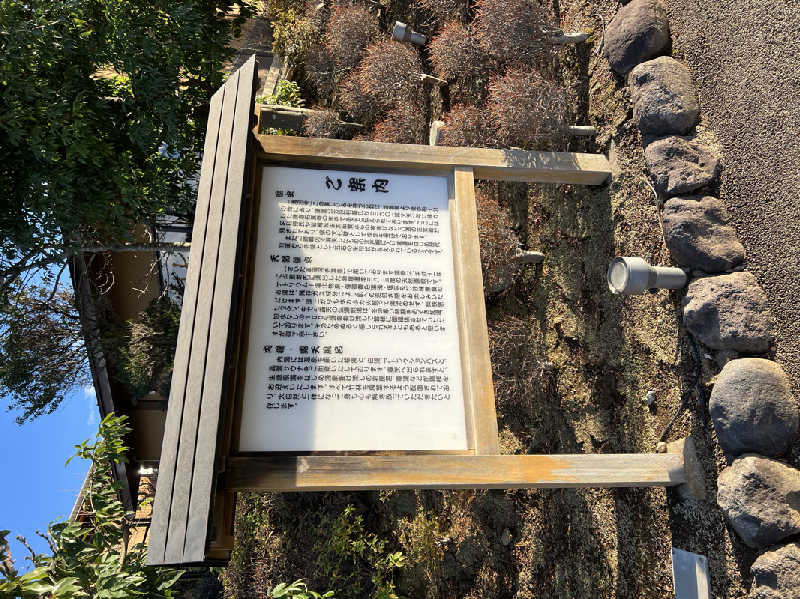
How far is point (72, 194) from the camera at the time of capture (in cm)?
502

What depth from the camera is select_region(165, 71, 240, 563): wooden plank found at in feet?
6.44

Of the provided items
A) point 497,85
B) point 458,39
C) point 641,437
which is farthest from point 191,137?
point 641,437

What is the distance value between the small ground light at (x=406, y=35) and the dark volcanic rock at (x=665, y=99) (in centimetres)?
320

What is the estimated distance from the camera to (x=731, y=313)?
2852mm

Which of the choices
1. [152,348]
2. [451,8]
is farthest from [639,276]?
[152,348]

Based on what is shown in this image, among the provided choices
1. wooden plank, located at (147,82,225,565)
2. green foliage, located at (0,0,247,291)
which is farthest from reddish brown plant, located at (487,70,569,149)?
green foliage, located at (0,0,247,291)

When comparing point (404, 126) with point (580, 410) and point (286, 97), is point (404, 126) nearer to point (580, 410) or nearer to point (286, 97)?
point (286, 97)

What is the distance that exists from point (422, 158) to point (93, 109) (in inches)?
156

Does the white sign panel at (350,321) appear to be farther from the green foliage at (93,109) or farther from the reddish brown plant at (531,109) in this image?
the green foliage at (93,109)

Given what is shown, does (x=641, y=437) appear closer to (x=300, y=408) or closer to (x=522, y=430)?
(x=522, y=430)

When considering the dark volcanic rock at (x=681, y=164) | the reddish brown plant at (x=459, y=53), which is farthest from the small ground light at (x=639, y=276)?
the reddish brown plant at (x=459, y=53)

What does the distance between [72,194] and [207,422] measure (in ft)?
13.5

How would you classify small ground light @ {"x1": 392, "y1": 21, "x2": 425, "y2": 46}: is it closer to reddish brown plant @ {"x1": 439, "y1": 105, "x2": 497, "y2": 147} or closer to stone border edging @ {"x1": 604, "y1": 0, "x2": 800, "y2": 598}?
reddish brown plant @ {"x1": 439, "y1": 105, "x2": 497, "y2": 147}

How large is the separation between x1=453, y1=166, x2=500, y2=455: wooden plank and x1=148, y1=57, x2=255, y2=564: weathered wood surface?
124 centimetres
